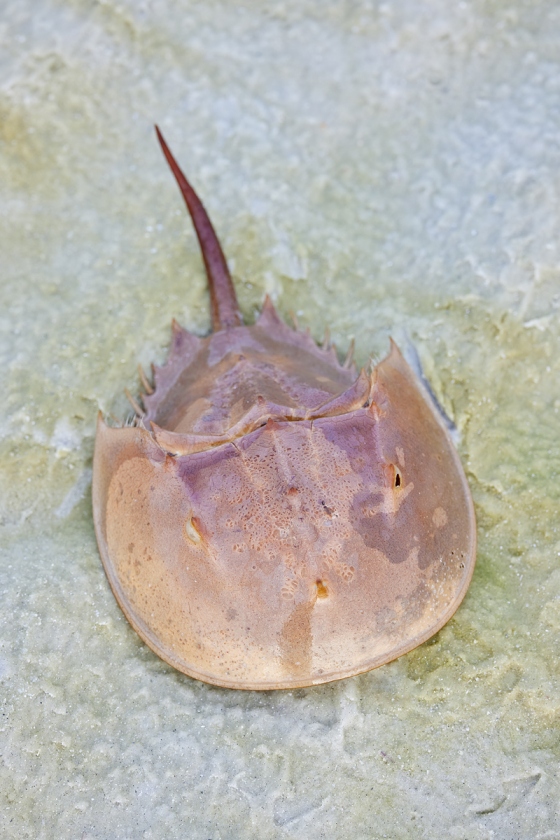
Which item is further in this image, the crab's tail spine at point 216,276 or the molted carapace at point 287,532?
the crab's tail spine at point 216,276

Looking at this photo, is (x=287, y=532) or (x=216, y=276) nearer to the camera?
(x=287, y=532)

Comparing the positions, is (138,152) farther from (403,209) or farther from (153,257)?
(403,209)

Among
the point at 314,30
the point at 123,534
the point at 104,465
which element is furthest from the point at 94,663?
the point at 314,30

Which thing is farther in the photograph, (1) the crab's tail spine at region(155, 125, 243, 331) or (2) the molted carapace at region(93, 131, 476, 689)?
(1) the crab's tail spine at region(155, 125, 243, 331)

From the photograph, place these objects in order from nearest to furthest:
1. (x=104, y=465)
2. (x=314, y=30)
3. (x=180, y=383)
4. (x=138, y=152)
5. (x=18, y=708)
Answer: (x=18, y=708), (x=104, y=465), (x=180, y=383), (x=138, y=152), (x=314, y=30)
